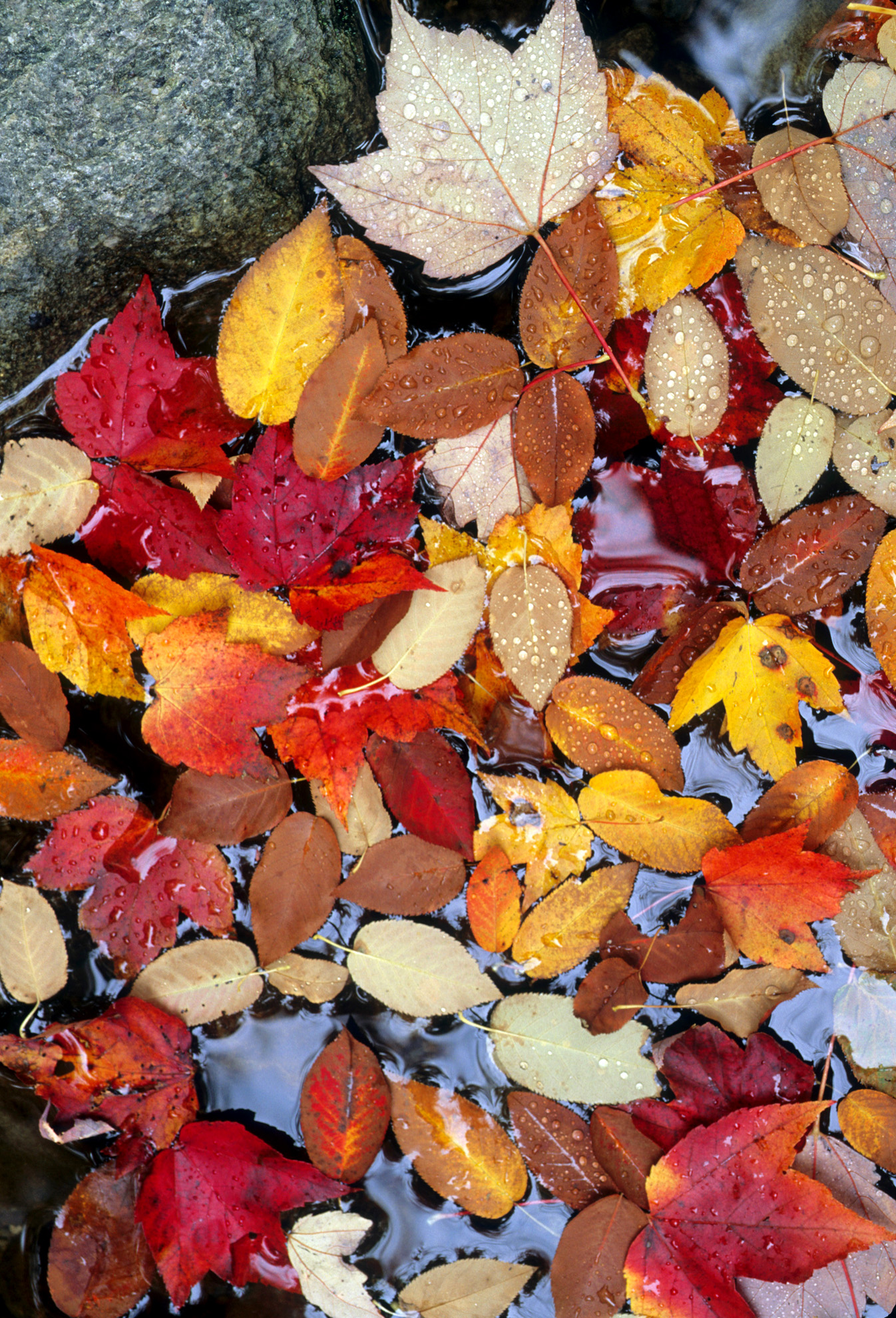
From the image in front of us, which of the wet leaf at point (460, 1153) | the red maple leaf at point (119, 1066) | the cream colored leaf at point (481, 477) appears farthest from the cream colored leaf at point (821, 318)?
the red maple leaf at point (119, 1066)

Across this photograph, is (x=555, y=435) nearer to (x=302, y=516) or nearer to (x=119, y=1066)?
(x=302, y=516)

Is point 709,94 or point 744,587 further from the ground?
point 709,94

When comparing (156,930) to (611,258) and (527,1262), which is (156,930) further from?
(611,258)

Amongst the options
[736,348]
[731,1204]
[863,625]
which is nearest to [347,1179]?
[731,1204]

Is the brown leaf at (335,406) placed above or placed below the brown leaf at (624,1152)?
above

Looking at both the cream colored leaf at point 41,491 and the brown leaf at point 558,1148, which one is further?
the brown leaf at point 558,1148

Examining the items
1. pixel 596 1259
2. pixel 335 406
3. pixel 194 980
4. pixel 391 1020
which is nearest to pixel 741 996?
pixel 596 1259

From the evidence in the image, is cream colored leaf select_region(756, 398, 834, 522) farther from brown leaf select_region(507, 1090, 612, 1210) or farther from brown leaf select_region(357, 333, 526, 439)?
brown leaf select_region(507, 1090, 612, 1210)

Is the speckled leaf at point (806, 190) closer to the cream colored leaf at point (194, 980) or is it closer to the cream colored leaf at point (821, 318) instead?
the cream colored leaf at point (821, 318)
